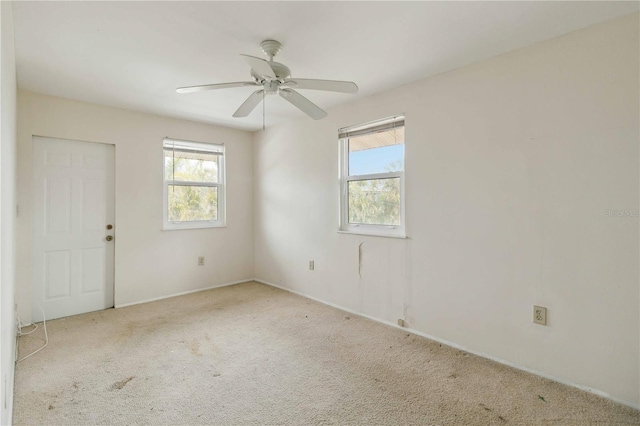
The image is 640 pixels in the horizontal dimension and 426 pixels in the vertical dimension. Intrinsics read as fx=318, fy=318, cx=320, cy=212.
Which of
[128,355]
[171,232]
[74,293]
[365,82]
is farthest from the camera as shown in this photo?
[171,232]

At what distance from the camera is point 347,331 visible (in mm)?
2980

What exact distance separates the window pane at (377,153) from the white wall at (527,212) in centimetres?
18

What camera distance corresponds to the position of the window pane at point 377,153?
312 cm

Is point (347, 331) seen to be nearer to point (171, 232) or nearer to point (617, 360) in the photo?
point (617, 360)

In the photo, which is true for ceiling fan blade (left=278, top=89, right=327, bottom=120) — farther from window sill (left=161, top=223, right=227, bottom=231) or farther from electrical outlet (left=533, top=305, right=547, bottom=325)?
window sill (left=161, top=223, right=227, bottom=231)

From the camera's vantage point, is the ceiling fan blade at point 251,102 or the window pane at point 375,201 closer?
the ceiling fan blade at point 251,102

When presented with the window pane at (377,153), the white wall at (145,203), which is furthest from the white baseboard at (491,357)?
the white wall at (145,203)

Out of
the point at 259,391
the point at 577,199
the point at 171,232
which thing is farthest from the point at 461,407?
the point at 171,232

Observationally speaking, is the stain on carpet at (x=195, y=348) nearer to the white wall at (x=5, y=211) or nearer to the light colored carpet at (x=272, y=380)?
the light colored carpet at (x=272, y=380)

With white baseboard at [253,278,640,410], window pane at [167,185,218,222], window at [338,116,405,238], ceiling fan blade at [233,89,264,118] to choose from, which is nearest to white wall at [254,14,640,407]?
white baseboard at [253,278,640,410]

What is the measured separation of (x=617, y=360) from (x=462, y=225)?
4.00ft

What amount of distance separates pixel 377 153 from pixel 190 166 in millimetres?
2551

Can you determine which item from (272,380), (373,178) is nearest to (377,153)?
(373,178)

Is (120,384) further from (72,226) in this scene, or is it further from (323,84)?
(323,84)
